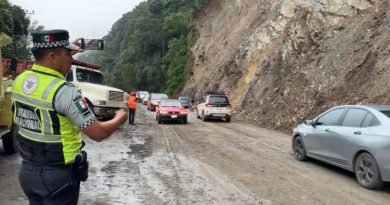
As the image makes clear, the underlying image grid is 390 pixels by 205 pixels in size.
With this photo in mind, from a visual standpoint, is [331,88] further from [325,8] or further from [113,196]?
[113,196]

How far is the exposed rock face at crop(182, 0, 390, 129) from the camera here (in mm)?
19581

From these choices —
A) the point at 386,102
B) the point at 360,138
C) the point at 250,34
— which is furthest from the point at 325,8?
the point at 360,138

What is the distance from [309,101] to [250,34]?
68.9ft

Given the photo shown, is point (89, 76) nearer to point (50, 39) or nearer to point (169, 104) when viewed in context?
point (169, 104)

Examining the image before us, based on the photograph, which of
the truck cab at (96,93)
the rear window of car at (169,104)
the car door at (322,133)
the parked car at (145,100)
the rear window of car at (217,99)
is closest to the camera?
the car door at (322,133)

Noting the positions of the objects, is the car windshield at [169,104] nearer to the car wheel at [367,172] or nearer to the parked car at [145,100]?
the car wheel at [367,172]

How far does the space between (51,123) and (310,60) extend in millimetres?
22960

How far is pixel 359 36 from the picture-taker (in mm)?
21766

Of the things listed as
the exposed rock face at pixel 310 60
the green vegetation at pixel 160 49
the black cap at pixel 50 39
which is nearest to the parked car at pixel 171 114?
the exposed rock face at pixel 310 60

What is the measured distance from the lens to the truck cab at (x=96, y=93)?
1814 cm

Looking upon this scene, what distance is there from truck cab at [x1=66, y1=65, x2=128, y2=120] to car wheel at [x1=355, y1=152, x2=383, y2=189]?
11.0 metres

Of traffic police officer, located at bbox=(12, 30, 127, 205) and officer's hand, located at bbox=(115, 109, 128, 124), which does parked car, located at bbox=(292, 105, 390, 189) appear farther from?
traffic police officer, located at bbox=(12, 30, 127, 205)

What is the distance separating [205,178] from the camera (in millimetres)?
8953

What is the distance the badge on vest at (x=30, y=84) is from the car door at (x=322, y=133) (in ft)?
25.4
